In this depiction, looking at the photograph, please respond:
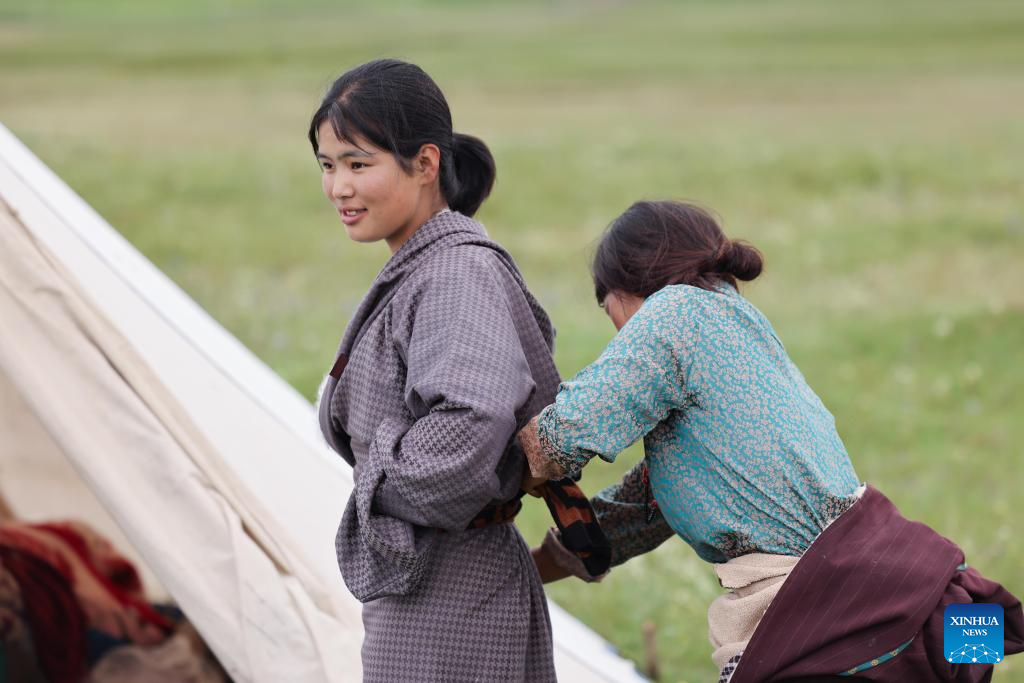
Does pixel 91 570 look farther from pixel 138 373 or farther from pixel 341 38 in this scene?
pixel 341 38

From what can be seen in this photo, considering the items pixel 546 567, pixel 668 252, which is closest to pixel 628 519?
pixel 546 567

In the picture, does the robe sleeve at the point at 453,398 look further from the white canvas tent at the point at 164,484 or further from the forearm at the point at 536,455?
the white canvas tent at the point at 164,484

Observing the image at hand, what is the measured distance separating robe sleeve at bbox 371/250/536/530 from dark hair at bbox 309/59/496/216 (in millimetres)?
229

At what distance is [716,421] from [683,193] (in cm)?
992

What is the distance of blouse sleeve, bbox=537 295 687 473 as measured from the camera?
2.18 meters

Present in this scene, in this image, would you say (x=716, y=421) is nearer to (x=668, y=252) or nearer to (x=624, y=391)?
(x=624, y=391)

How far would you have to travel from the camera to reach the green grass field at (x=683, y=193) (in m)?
6.08

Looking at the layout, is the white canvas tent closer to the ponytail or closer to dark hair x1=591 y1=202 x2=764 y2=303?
the ponytail

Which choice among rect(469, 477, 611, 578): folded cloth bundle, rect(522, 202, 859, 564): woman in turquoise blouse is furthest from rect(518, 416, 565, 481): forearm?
rect(469, 477, 611, 578): folded cloth bundle

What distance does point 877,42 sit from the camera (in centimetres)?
2769

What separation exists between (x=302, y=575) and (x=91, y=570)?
135 centimetres

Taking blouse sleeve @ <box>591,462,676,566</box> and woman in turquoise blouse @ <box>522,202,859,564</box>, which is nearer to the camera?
woman in turquoise blouse @ <box>522,202,859,564</box>

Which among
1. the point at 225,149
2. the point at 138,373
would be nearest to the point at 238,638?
the point at 138,373

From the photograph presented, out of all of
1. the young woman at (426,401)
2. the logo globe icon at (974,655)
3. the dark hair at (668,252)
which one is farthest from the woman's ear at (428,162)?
the logo globe icon at (974,655)
